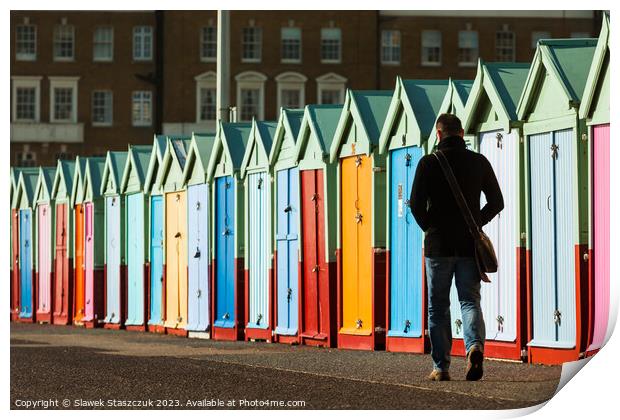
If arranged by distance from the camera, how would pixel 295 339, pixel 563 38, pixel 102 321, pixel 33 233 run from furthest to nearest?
pixel 33 233
pixel 102 321
pixel 295 339
pixel 563 38

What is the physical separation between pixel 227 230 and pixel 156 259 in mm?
3803

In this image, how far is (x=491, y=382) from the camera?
34.3ft

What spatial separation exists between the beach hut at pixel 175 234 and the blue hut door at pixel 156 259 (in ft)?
1.06

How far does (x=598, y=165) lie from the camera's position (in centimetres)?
1228

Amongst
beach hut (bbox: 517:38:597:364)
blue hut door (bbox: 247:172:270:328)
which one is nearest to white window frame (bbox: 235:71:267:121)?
blue hut door (bbox: 247:172:270:328)

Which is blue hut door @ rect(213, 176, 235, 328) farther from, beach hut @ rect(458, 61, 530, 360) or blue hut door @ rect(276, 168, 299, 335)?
beach hut @ rect(458, 61, 530, 360)

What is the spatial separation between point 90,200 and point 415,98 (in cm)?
1383

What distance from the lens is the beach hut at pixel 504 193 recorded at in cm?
1368

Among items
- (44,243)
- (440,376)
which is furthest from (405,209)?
(44,243)

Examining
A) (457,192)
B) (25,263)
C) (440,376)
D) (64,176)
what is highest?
(64,176)

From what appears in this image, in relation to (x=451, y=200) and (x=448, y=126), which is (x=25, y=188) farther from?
(x=451, y=200)

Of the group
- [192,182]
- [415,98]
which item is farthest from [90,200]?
[415,98]

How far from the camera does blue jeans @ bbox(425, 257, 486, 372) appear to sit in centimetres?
1022
